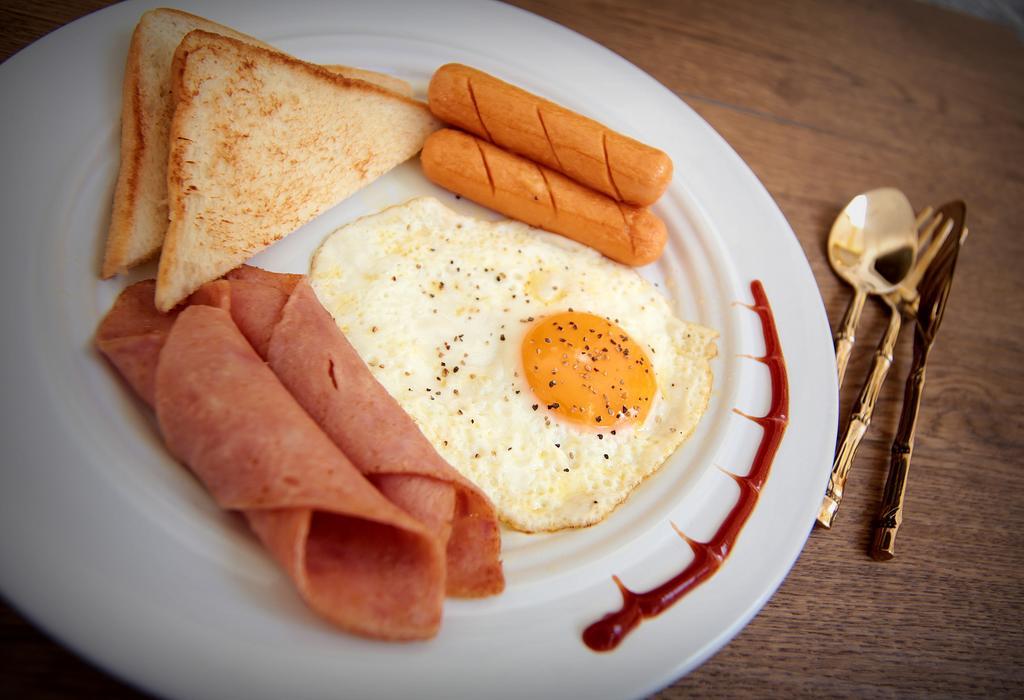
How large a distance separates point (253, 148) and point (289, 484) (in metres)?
1.05

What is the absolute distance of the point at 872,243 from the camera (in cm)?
250

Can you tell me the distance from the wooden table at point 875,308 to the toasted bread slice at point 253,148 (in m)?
0.79

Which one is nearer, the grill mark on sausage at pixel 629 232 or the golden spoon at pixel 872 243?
the grill mark on sausage at pixel 629 232

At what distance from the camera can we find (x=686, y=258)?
227 centimetres

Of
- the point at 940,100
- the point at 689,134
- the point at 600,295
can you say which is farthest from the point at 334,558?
the point at 940,100

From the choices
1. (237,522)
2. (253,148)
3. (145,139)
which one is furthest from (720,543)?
(145,139)

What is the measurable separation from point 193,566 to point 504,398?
87 centimetres

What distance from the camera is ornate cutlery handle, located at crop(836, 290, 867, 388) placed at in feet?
7.12

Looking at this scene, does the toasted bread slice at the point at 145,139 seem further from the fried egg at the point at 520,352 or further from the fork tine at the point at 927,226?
the fork tine at the point at 927,226

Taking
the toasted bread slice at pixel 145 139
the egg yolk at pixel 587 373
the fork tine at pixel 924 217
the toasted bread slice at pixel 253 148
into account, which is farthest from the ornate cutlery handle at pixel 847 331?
the toasted bread slice at pixel 145 139

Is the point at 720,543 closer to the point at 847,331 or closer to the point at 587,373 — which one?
the point at 587,373

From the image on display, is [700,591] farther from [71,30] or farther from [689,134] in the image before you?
[71,30]

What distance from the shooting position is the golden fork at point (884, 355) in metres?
1.90

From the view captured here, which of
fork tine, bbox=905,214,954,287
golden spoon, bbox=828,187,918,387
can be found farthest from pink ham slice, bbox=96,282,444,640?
fork tine, bbox=905,214,954,287
